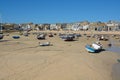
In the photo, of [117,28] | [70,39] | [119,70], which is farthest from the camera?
[117,28]

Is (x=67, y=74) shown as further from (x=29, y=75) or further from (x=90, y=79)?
(x=29, y=75)

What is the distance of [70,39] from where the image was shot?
2283 inches

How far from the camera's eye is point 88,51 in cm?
3186

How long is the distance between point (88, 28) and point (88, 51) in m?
153

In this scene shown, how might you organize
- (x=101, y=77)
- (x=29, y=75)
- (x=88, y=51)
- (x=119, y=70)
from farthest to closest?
(x=88, y=51), (x=119, y=70), (x=101, y=77), (x=29, y=75)

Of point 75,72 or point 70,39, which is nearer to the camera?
point 75,72

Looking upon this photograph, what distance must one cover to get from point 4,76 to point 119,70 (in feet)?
36.0

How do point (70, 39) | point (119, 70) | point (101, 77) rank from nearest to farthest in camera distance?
point (101, 77)
point (119, 70)
point (70, 39)

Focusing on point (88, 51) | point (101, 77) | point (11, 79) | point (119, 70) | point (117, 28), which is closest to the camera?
point (11, 79)

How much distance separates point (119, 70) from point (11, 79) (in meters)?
10.9

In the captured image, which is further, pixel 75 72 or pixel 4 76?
pixel 75 72

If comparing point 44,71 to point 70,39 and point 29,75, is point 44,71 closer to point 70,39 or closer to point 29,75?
point 29,75

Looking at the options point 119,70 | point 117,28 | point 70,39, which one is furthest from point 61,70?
point 117,28

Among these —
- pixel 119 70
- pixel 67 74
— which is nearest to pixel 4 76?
pixel 67 74
